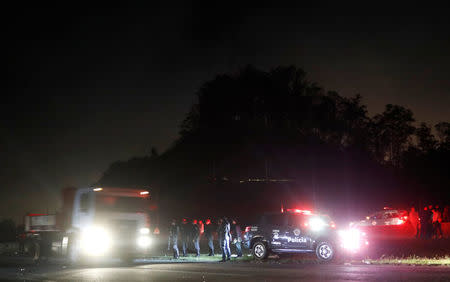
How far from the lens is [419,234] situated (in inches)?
1305

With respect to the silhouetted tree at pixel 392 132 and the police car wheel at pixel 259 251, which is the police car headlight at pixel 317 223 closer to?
the police car wheel at pixel 259 251

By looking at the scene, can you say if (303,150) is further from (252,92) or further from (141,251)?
(141,251)

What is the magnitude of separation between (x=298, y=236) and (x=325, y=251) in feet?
3.97

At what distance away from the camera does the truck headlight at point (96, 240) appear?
20.0 meters

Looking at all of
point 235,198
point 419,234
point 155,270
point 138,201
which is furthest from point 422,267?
point 235,198

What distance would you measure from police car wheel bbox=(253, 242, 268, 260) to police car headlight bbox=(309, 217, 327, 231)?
2250 mm

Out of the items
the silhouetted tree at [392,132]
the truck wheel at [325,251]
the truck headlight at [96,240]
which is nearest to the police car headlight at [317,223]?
the truck wheel at [325,251]

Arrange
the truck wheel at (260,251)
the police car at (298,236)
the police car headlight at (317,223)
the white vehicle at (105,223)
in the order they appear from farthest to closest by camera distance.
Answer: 1. the truck wheel at (260,251)
2. the police car headlight at (317,223)
3. the police car at (298,236)
4. the white vehicle at (105,223)

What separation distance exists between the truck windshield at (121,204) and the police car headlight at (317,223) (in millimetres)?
6475

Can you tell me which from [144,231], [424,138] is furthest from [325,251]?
[424,138]

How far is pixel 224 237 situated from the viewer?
2248cm

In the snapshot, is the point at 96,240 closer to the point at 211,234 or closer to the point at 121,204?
the point at 121,204

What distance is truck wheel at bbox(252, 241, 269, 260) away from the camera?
22438mm

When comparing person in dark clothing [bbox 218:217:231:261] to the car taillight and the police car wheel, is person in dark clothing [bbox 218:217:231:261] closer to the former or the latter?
the police car wheel
